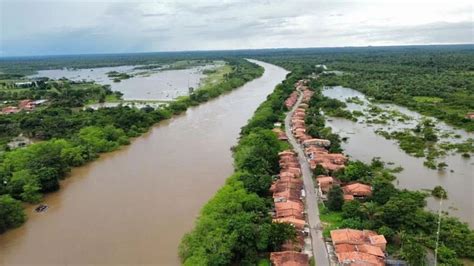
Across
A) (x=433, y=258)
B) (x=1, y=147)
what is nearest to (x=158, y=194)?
(x=433, y=258)

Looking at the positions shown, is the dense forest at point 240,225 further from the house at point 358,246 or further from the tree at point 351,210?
the tree at point 351,210

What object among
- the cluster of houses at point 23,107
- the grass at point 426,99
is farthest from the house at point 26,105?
the grass at point 426,99

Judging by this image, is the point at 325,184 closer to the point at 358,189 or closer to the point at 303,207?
the point at 358,189

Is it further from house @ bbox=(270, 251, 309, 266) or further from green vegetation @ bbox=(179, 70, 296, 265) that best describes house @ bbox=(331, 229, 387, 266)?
green vegetation @ bbox=(179, 70, 296, 265)

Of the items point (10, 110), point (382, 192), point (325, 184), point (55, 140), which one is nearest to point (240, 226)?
point (325, 184)

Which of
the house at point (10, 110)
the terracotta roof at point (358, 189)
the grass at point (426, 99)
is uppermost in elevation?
the house at point (10, 110)

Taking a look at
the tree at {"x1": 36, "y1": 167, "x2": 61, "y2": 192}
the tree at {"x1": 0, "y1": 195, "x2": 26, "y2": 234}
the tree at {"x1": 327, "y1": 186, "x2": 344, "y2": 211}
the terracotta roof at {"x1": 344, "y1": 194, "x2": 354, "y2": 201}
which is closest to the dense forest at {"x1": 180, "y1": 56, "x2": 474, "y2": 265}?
the tree at {"x1": 327, "y1": 186, "x2": 344, "y2": 211}

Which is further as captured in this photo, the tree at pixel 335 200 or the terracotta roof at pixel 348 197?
the terracotta roof at pixel 348 197
